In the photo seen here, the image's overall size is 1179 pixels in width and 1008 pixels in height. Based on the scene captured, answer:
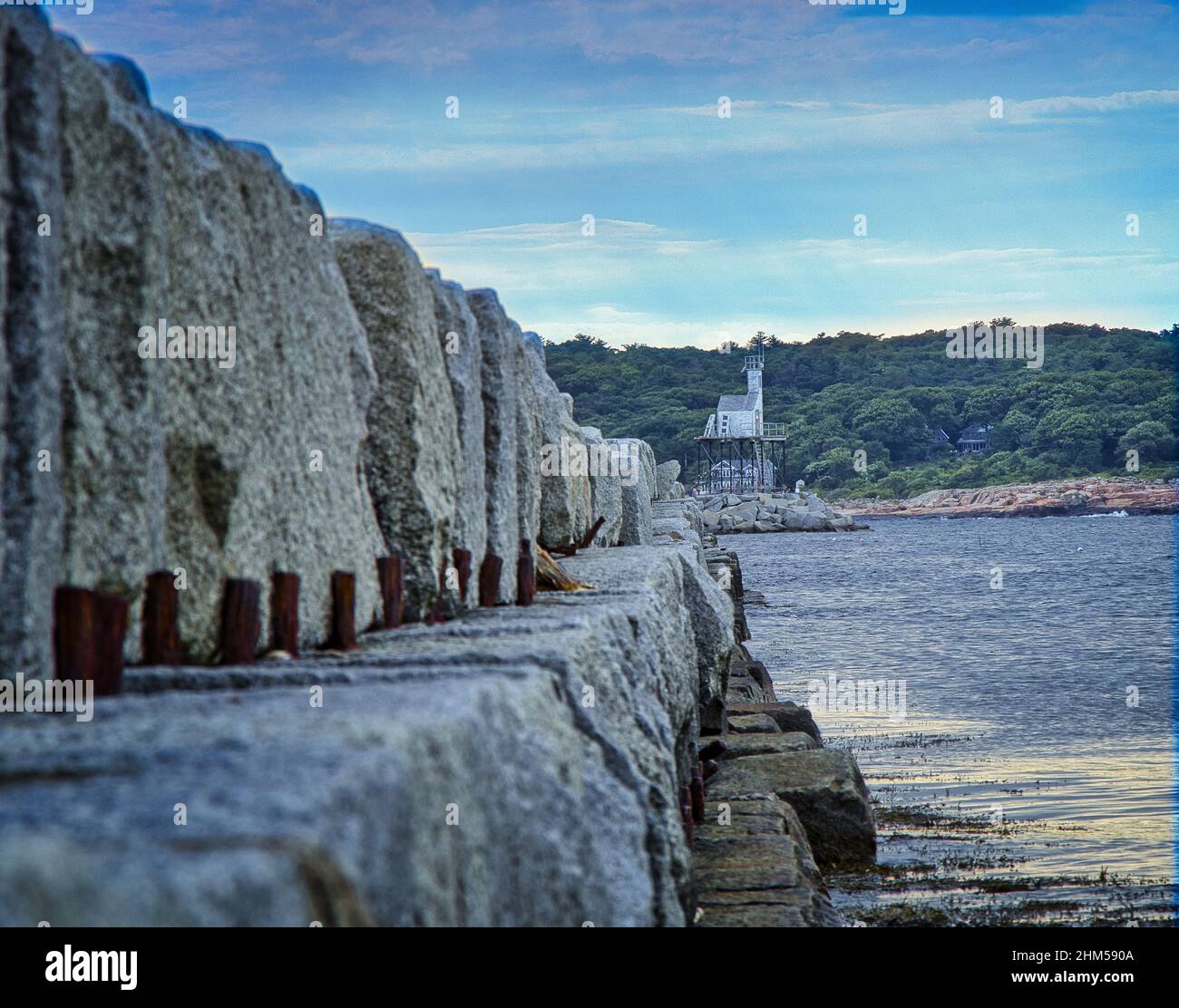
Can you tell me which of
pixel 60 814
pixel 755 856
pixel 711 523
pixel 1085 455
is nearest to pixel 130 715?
pixel 60 814

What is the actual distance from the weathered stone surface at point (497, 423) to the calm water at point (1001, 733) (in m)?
3.14

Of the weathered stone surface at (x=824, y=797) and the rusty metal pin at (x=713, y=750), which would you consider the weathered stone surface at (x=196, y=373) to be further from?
the weathered stone surface at (x=824, y=797)

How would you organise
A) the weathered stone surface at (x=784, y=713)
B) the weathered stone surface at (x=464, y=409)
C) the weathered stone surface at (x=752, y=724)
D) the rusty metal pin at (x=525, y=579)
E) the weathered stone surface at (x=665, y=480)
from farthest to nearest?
the weathered stone surface at (x=665, y=480) → the weathered stone surface at (x=784, y=713) → the weathered stone surface at (x=752, y=724) → the rusty metal pin at (x=525, y=579) → the weathered stone surface at (x=464, y=409)

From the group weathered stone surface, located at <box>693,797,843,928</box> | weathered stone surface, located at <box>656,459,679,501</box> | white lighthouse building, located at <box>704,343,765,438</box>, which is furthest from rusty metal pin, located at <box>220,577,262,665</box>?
white lighthouse building, located at <box>704,343,765,438</box>

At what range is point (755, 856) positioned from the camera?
5.08 m

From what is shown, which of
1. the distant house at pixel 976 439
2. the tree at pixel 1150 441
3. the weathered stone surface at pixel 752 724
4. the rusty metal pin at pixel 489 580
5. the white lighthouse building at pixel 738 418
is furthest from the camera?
the distant house at pixel 976 439

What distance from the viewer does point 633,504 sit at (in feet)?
36.3

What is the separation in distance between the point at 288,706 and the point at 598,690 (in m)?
1.05

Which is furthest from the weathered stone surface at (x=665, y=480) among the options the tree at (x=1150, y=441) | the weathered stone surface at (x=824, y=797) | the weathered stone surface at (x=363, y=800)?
the tree at (x=1150, y=441)

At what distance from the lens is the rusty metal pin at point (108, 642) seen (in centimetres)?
235

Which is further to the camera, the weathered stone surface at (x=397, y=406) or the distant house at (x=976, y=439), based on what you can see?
the distant house at (x=976, y=439)

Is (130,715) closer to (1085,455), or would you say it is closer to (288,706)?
(288,706)

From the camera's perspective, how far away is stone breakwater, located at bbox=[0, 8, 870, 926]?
1.42 m

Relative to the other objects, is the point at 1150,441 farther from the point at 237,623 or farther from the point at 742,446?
the point at 237,623
